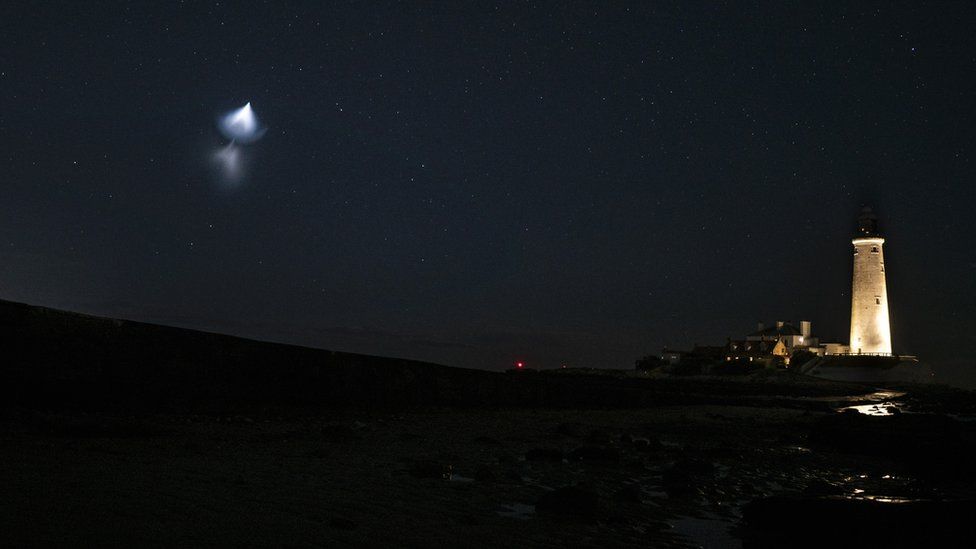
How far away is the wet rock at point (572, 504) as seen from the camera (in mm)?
5461

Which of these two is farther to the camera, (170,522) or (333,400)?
(333,400)

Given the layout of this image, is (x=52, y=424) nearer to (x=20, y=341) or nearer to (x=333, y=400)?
(x=20, y=341)

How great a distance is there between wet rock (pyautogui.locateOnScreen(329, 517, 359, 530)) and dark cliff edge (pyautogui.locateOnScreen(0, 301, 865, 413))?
5707mm

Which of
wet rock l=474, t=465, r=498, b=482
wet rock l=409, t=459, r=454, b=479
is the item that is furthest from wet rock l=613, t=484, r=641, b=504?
wet rock l=409, t=459, r=454, b=479

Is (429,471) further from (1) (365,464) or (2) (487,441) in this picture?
(2) (487,441)

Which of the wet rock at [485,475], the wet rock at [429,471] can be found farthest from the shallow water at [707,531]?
the wet rock at [429,471]

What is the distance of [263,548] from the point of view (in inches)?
134

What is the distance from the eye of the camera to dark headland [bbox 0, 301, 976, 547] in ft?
13.5

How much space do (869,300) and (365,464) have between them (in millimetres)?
81791

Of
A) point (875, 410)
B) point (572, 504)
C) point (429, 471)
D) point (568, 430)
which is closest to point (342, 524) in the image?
point (572, 504)

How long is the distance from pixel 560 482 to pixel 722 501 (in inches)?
67.3

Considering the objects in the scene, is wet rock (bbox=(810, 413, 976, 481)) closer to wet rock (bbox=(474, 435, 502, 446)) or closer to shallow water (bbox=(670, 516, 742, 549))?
shallow water (bbox=(670, 516, 742, 549))

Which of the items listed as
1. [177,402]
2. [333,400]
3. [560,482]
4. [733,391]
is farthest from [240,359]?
[733,391]

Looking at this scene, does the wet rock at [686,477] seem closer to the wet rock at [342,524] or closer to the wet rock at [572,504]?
the wet rock at [572,504]
